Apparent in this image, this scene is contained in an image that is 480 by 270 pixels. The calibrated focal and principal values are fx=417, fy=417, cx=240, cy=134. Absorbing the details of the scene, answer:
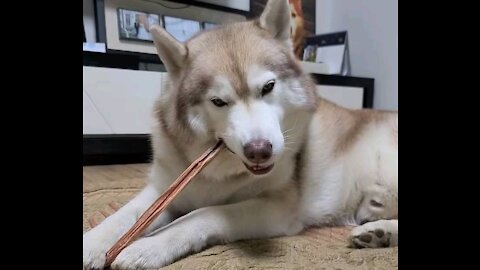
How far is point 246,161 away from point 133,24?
7.39 feet

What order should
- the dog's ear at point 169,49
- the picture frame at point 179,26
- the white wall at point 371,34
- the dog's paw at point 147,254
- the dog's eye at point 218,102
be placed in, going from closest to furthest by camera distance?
the dog's paw at point 147,254 → the dog's eye at point 218,102 → the dog's ear at point 169,49 → the picture frame at point 179,26 → the white wall at point 371,34

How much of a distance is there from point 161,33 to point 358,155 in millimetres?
779

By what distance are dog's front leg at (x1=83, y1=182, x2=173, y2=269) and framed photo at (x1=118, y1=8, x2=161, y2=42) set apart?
1.89 meters

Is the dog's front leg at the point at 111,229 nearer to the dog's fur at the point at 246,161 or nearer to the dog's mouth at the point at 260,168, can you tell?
the dog's fur at the point at 246,161

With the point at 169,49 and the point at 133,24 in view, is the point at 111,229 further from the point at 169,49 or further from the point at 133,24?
the point at 133,24

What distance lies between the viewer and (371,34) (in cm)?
352

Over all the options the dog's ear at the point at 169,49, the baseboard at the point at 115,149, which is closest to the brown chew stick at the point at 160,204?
the dog's ear at the point at 169,49

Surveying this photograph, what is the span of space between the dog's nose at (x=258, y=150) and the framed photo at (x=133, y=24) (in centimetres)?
218

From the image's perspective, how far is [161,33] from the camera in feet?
3.71

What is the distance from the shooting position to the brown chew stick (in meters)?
0.92

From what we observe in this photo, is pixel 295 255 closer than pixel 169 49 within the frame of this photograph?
Yes

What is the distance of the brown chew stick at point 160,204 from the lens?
3.01 feet

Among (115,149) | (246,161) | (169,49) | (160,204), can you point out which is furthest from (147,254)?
(115,149)
